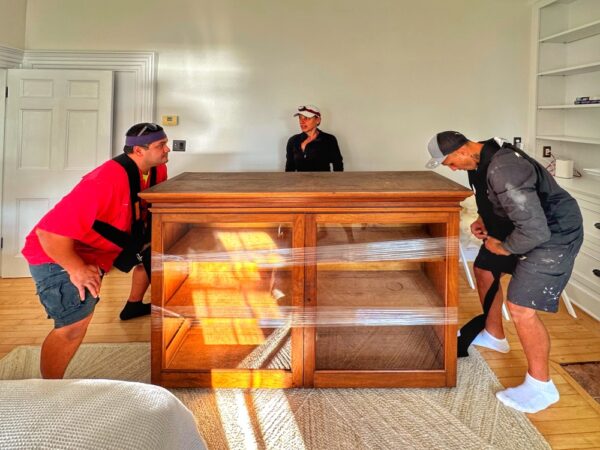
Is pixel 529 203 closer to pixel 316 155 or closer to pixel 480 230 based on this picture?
pixel 480 230

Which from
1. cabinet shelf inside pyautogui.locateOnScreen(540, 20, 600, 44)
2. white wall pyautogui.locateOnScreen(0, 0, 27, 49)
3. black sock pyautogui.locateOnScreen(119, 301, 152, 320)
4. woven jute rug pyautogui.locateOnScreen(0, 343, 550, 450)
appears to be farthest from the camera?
white wall pyautogui.locateOnScreen(0, 0, 27, 49)

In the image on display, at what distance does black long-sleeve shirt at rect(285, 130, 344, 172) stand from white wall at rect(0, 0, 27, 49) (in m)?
2.51

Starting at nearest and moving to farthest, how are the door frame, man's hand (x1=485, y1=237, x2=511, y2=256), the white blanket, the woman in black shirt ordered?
the white blanket
man's hand (x1=485, y1=237, x2=511, y2=256)
the woman in black shirt
the door frame

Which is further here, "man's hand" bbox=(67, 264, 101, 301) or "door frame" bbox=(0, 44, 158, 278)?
"door frame" bbox=(0, 44, 158, 278)

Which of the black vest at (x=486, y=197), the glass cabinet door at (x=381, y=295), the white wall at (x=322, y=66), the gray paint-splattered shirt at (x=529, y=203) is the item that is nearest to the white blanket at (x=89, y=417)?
the glass cabinet door at (x=381, y=295)

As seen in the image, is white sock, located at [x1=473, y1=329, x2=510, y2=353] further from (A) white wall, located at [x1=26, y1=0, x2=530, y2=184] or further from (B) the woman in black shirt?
(A) white wall, located at [x1=26, y1=0, x2=530, y2=184]

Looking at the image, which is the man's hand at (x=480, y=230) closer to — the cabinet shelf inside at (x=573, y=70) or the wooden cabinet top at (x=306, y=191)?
the wooden cabinet top at (x=306, y=191)

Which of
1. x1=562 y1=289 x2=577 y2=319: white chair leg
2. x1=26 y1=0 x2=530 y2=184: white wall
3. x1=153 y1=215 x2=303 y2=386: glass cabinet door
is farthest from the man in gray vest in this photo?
x1=26 y1=0 x2=530 y2=184: white wall

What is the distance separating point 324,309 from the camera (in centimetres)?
191

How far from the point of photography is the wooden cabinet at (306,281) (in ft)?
5.90

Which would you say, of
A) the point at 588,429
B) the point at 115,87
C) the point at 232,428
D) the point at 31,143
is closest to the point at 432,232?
the point at 588,429

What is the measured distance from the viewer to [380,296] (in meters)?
1.99

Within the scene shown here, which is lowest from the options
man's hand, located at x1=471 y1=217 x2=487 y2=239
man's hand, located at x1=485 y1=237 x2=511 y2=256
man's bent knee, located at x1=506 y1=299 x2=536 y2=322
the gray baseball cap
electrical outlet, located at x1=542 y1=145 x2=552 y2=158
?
man's bent knee, located at x1=506 y1=299 x2=536 y2=322

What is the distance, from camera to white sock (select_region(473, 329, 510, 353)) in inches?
91.4
